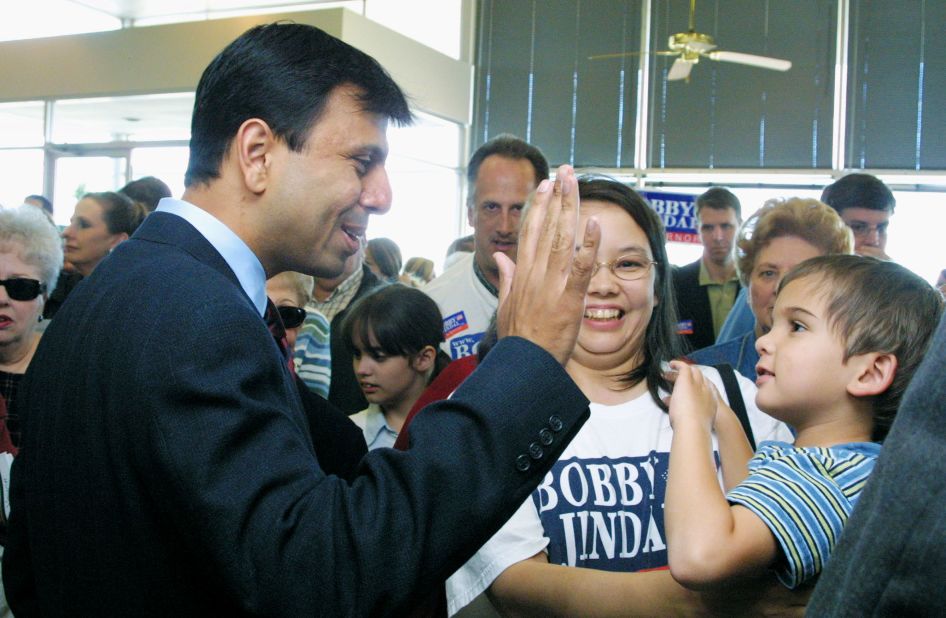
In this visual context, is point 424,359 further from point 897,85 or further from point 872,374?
point 897,85

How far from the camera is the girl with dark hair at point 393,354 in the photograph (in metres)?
2.95

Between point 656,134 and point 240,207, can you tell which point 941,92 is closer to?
point 656,134

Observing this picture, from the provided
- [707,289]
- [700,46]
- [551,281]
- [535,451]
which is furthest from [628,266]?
[700,46]

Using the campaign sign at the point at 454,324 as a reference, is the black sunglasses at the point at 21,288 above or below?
above

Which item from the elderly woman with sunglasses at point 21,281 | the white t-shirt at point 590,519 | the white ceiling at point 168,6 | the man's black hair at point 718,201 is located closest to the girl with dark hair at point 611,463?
the white t-shirt at point 590,519

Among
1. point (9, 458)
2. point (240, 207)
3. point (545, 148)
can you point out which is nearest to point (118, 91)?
point (545, 148)

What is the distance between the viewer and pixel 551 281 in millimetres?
1058

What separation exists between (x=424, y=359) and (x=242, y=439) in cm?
209

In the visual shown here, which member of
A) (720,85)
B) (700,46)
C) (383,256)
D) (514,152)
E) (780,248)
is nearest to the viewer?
(780,248)

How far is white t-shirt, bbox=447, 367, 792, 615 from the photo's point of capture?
58.0 inches

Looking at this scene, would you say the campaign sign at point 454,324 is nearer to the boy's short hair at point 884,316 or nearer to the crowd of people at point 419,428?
the crowd of people at point 419,428

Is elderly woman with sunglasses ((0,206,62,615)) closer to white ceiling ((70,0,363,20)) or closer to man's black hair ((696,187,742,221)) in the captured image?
man's black hair ((696,187,742,221))

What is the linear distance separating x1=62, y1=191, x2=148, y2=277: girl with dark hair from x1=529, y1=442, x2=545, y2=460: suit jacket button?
10.4 feet

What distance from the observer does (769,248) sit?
2617 millimetres
